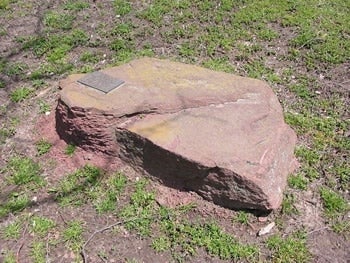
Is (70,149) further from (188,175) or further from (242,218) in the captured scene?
(242,218)

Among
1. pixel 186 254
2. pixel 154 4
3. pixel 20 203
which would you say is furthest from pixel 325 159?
pixel 154 4

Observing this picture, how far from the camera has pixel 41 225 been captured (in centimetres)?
354

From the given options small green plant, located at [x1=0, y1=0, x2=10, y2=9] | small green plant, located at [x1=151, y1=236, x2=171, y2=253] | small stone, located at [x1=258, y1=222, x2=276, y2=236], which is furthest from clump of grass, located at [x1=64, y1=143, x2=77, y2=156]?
small green plant, located at [x1=0, y1=0, x2=10, y2=9]

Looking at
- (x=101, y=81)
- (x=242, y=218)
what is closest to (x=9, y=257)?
(x=101, y=81)

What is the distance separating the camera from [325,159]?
13.4 ft

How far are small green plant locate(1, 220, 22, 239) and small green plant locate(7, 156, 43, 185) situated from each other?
0.42 m

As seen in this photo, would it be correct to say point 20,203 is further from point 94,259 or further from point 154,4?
point 154,4

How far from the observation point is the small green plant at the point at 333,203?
12.0 ft

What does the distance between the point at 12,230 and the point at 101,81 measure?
141 cm

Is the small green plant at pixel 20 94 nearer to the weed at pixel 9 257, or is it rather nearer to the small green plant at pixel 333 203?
the weed at pixel 9 257

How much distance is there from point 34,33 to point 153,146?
10.0 ft

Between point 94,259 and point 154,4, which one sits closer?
point 94,259

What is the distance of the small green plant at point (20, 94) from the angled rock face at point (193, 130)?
29.6 inches

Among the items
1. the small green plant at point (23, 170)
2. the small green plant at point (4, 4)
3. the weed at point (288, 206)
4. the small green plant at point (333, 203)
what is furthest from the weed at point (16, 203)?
the small green plant at point (4, 4)
